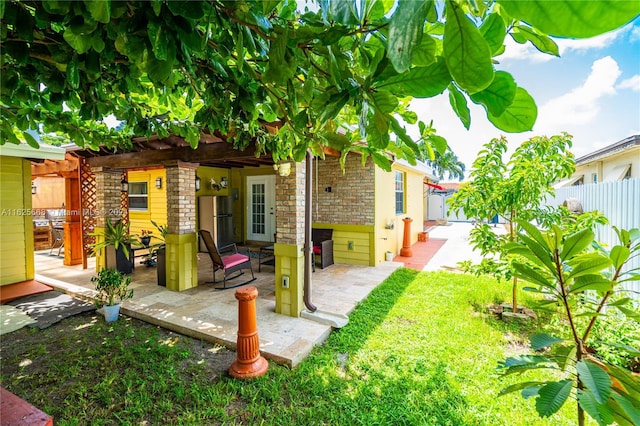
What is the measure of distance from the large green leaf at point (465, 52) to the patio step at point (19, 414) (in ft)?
8.07

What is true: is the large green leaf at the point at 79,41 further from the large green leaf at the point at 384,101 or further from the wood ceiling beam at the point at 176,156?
the wood ceiling beam at the point at 176,156

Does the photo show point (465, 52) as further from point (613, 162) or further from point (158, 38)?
point (613, 162)

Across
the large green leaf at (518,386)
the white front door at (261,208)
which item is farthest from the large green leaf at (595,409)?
the white front door at (261,208)

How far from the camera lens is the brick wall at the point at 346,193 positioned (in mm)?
7070

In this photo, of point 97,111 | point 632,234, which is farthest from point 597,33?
point 97,111

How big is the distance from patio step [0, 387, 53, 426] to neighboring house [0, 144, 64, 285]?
203 inches

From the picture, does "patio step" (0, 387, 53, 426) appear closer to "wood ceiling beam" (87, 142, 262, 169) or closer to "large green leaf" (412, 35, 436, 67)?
"large green leaf" (412, 35, 436, 67)

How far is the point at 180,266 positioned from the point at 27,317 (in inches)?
85.3

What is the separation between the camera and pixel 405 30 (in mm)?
447

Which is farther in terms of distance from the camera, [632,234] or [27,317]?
[27,317]

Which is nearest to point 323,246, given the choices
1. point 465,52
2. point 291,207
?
point 291,207

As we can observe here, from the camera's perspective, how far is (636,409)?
1.02 meters

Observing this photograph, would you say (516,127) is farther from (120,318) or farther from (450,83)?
(120,318)

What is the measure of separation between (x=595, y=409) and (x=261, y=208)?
9.29m
